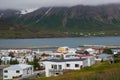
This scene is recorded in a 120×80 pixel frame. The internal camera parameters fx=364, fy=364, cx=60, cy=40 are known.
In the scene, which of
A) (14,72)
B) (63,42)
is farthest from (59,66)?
(63,42)

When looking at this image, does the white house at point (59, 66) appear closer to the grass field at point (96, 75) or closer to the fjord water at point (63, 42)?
the grass field at point (96, 75)

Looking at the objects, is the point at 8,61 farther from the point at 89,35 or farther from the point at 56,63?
the point at 89,35

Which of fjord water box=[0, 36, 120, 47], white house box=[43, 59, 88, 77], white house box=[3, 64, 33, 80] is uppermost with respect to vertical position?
fjord water box=[0, 36, 120, 47]

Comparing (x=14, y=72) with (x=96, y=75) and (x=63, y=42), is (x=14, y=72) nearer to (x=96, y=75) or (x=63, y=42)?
(x=96, y=75)

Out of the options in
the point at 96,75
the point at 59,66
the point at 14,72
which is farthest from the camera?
the point at 14,72

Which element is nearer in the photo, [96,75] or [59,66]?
[96,75]

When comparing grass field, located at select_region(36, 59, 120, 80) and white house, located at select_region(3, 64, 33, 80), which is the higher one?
grass field, located at select_region(36, 59, 120, 80)

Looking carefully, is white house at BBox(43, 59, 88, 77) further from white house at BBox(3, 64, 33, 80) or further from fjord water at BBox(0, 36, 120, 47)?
fjord water at BBox(0, 36, 120, 47)

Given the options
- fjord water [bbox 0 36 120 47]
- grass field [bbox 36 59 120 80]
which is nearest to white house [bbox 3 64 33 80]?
grass field [bbox 36 59 120 80]

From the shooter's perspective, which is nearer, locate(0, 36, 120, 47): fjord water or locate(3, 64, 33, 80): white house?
locate(3, 64, 33, 80): white house

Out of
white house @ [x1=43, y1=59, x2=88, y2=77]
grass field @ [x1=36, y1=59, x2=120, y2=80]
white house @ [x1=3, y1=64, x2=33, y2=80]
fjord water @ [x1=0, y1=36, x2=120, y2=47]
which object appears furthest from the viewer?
fjord water @ [x1=0, y1=36, x2=120, y2=47]

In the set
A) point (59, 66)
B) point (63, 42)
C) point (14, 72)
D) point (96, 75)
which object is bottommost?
point (14, 72)

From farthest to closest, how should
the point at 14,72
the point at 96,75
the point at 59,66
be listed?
1. the point at 14,72
2. the point at 59,66
3. the point at 96,75

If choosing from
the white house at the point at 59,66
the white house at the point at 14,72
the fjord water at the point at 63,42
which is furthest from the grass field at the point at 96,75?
the fjord water at the point at 63,42
